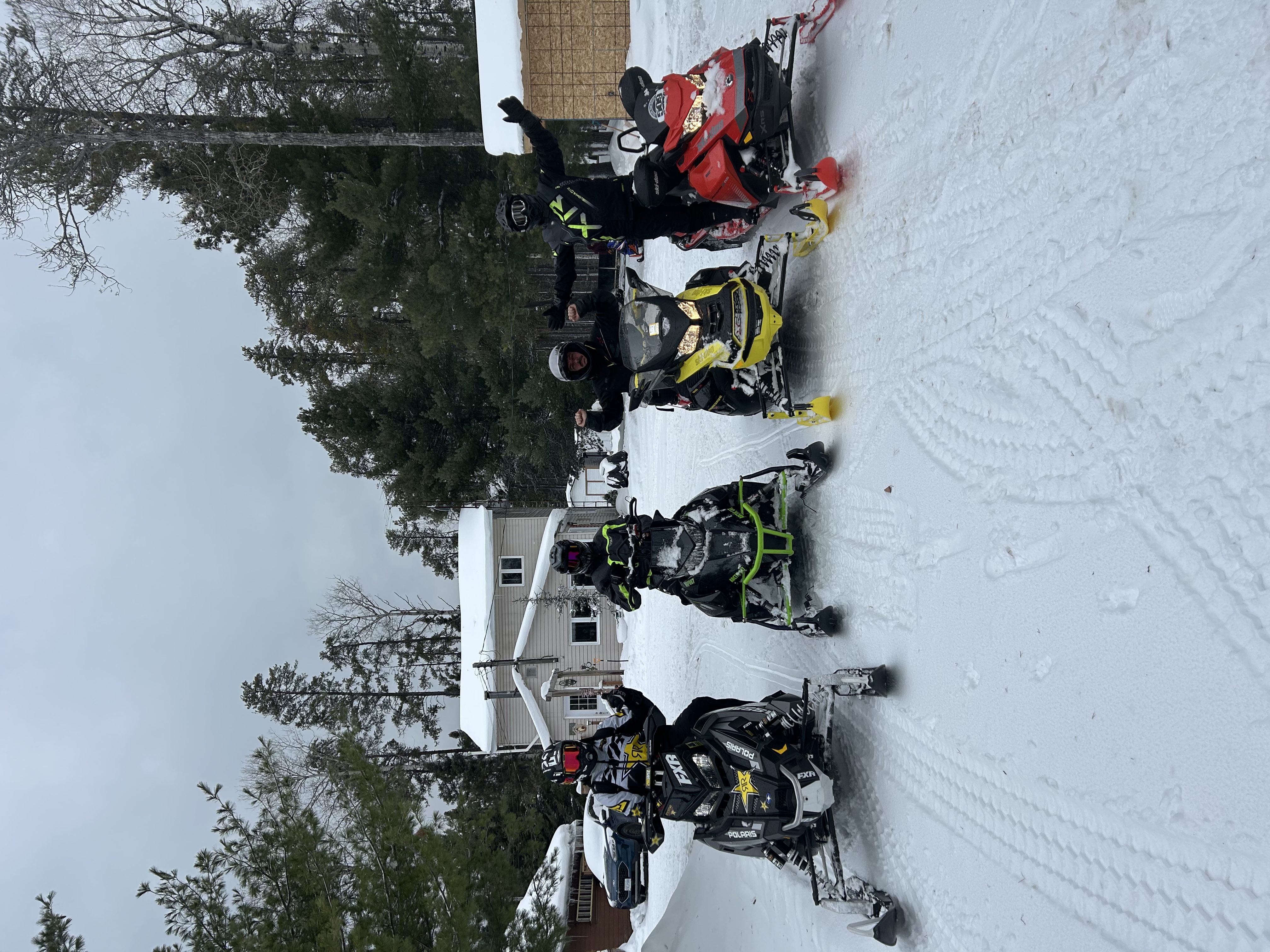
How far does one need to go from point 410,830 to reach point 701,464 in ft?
13.1

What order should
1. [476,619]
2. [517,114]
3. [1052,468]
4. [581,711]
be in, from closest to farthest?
[1052,468] < [517,114] < [476,619] < [581,711]

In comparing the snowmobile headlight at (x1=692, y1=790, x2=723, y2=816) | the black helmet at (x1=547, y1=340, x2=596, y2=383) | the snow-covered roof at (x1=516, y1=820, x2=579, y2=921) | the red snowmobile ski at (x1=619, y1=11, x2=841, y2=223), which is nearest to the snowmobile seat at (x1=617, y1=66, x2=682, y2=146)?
the red snowmobile ski at (x1=619, y1=11, x2=841, y2=223)

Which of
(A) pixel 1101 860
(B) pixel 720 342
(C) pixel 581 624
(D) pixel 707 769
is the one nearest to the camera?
(A) pixel 1101 860

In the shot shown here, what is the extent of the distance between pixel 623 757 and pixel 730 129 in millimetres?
3797

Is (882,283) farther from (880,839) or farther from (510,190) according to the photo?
(510,190)

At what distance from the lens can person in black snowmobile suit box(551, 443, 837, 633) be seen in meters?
4.53

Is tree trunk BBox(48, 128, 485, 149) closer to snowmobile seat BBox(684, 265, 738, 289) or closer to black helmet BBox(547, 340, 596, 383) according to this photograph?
black helmet BBox(547, 340, 596, 383)

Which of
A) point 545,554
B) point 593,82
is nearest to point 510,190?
point 593,82

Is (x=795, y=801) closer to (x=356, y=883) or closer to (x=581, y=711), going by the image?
(x=356, y=883)

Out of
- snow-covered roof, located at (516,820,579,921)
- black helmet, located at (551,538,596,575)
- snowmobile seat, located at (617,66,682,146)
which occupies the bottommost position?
snow-covered roof, located at (516,820,579,921)

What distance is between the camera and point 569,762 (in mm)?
4379

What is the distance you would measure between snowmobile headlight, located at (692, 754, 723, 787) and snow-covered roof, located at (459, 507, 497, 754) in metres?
10.1

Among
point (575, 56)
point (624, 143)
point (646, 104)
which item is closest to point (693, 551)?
point (646, 104)

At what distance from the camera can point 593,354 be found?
513 cm
